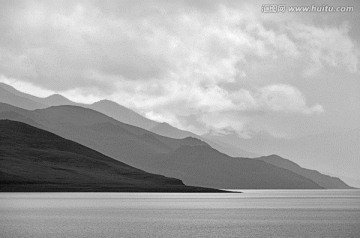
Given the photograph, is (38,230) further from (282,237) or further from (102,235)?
(282,237)

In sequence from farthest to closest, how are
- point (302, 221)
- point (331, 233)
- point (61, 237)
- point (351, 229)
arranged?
point (302, 221)
point (351, 229)
point (331, 233)
point (61, 237)

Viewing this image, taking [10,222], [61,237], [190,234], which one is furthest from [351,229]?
[10,222]

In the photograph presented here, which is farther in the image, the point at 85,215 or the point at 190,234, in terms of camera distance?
the point at 85,215

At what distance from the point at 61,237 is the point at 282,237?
25741mm

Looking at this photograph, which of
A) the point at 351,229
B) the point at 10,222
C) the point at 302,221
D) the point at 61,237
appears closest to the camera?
the point at 61,237

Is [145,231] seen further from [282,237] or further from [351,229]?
[351,229]

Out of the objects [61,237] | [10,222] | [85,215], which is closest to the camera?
[61,237]

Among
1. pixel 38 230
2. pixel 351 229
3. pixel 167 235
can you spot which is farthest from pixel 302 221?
pixel 38 230

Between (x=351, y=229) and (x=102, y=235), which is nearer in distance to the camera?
(x=102, y=235)

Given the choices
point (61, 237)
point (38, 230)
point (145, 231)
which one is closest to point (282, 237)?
point (145, 231)

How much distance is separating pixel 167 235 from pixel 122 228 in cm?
1267

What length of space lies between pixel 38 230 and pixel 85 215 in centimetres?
3359

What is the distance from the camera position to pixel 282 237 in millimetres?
78438

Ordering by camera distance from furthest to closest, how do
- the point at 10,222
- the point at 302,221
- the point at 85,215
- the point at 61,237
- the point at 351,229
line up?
the point at 85,215 < the point at 302,221 < the point at 10,222 < the point at 351,229 < the point at 61,237
